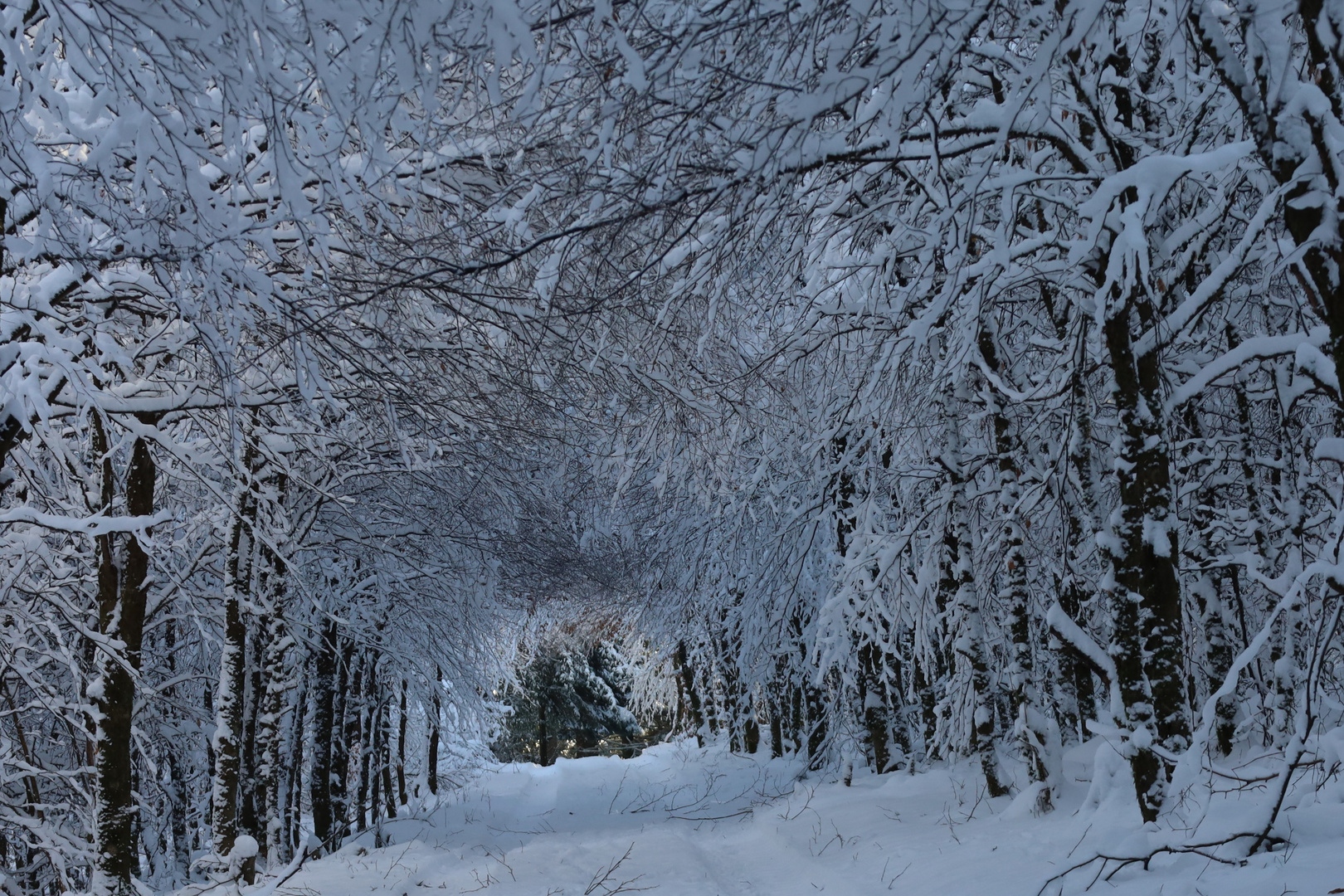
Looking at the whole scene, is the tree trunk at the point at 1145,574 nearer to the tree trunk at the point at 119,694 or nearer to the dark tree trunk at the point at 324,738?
the tree trunk at the point at 119,694

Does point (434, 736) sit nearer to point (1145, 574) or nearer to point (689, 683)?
point (689, 683)

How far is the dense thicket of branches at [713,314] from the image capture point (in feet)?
11.2

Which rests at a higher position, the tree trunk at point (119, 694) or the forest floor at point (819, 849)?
the tree trunk at point (119, 694)

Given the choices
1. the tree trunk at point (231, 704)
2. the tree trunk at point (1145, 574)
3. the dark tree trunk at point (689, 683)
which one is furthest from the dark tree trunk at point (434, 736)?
the tree trunk at point (1145, 574)

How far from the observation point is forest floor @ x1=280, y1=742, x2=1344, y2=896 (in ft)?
13.4

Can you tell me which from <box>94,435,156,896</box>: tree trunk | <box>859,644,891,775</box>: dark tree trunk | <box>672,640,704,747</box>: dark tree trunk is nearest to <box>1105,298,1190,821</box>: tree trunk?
<box>94,435,156,896</box>: tree trunk

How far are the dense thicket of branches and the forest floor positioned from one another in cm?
38

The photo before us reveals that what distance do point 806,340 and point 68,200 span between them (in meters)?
4.86

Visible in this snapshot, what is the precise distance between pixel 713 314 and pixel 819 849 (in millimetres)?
5917

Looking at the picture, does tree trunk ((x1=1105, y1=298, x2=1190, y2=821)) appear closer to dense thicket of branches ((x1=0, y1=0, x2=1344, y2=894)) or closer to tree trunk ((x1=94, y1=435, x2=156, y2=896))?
dense thicket of branches ((x1=0, y1=0, x2=1344, y2=894))

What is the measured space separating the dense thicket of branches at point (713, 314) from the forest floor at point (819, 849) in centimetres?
38

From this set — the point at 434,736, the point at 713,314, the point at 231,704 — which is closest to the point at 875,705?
the point at 231,704

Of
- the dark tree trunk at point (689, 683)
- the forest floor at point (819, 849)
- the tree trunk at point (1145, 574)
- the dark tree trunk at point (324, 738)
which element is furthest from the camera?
the dark tree trunk at point (689, 683)

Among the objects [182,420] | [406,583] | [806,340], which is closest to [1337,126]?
[806,340]
